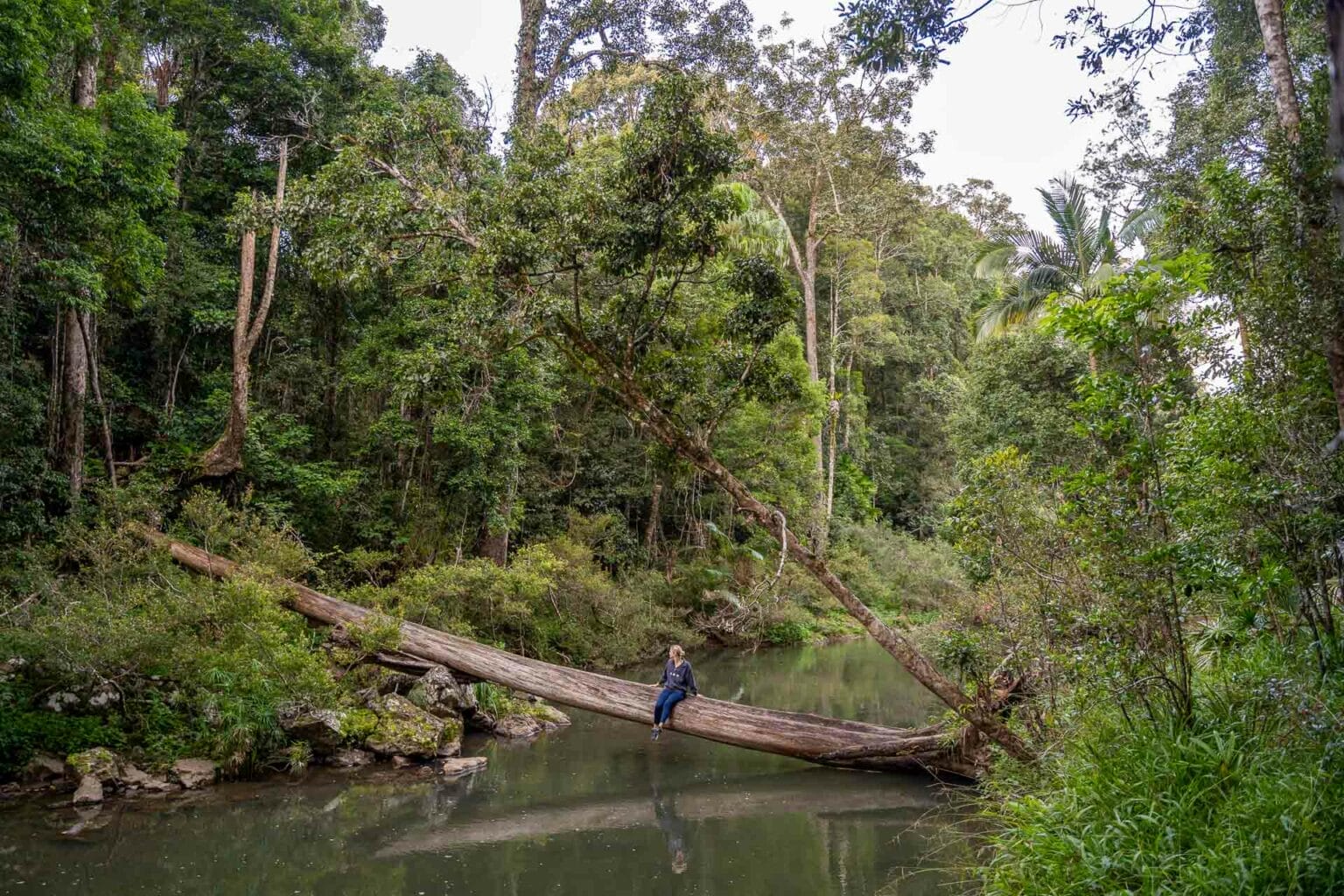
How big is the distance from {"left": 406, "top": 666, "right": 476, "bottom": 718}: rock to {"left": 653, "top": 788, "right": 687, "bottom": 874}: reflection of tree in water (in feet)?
11.6

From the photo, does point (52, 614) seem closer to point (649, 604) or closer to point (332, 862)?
point (332, 862)

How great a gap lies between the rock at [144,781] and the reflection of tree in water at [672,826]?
4.96 meters

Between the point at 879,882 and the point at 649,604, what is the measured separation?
11663 millimetres

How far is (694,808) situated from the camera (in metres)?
8.59

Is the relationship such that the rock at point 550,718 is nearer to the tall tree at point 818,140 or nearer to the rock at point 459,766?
the rock at point 459,766

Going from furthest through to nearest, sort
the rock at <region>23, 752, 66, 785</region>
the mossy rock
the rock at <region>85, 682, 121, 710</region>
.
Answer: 1. the mossy rock
2. the rock at <region>85, 682, 121, 710</region>
3. the rock at <region>23, 752, 66, 785</region>

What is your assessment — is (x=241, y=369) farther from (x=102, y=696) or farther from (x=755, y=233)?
(x=755, y=233)

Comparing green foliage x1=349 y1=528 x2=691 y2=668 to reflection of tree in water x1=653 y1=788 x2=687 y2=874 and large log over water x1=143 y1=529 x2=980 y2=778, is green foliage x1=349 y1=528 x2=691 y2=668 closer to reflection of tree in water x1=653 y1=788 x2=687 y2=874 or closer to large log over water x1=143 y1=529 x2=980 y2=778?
large log over water x1=143 y1=529 x2=980 y2=778

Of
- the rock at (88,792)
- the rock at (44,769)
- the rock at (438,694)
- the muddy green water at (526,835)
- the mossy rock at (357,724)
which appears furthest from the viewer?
the rock at (438,694)

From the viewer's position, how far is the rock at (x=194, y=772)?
8.59 m

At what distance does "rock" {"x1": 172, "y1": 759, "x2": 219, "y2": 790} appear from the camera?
8586 millimetres

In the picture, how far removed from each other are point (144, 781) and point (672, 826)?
536 centimetres

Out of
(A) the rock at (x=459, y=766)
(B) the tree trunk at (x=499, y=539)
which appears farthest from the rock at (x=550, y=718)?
(B) the tree trunk at (x=499, y=539)

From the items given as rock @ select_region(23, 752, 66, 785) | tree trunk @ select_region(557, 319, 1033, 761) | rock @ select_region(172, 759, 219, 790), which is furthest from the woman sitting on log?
rock @ select_region(23, 752, 66, 785)
